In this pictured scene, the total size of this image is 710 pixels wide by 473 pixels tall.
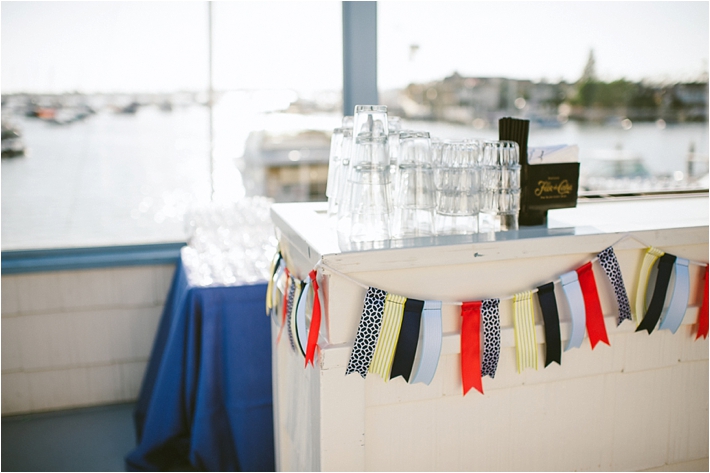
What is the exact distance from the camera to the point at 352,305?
1.30 m

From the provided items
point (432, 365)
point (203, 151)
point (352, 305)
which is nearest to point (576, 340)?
point (432, 365)

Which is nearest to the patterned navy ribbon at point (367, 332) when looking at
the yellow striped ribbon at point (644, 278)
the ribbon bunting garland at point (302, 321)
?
the ribbon bunting garland at point (302, 321)

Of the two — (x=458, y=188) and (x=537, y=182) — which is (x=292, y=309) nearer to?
(x=458, y=188)

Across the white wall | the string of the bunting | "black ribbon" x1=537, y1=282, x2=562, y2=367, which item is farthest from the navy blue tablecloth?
"black ribbon" x1=537, y1=282, x2=562, y2=367

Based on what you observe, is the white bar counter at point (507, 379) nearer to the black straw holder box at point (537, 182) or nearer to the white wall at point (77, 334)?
the black straw holder box at point (537, 182)

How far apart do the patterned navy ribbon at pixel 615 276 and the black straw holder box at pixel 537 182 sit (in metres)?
0.17

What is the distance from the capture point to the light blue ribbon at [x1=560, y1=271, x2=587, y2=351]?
1.43 m

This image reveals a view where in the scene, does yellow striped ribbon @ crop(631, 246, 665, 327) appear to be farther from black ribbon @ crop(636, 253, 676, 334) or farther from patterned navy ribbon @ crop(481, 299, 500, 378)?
patterned navy ribbon @ crop(481, 299, 500, 378)

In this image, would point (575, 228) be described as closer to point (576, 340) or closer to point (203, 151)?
point (576, 340)

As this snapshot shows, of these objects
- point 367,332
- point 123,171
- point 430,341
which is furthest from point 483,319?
point 123,171

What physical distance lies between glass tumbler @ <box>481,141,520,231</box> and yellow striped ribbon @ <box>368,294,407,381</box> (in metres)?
0.34

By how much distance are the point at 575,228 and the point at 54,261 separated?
7.39ft

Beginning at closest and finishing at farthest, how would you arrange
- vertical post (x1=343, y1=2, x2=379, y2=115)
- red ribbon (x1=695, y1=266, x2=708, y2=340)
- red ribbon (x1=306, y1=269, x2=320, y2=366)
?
red ribbon (x1=306, y1=269, x2=320, y2=366) < red ribbon (x1=695, y1=266, x2=708, y2=340) < vertical post (x1=343, y1=2, x2=379, y2=115)

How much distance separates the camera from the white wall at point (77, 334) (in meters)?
2.75
